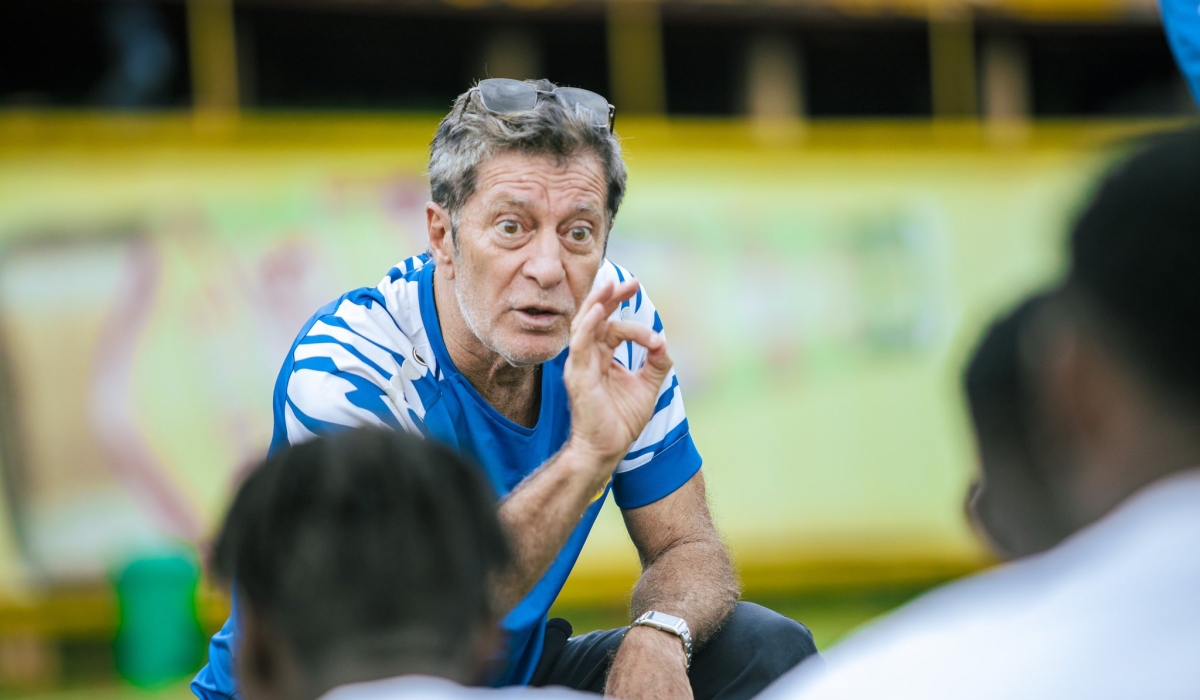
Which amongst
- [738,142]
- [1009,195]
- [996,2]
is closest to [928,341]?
[1009,195]

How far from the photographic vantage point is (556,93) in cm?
296

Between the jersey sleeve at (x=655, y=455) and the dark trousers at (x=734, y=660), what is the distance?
34 centimetres

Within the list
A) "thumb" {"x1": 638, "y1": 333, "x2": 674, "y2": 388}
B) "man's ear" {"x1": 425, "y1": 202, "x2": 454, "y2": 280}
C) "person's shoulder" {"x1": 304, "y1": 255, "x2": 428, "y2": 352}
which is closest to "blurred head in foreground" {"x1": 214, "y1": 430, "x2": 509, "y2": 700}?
"thumb" {"x1": 638, "y1": 333, "x2": 674, "y2": 388}

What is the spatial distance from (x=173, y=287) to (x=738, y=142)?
3437 mm

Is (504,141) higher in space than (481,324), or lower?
higher

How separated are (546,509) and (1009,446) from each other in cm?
104

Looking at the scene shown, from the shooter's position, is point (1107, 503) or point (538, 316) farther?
point (538, 316)

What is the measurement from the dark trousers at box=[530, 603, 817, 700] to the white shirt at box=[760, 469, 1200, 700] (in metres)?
1.50

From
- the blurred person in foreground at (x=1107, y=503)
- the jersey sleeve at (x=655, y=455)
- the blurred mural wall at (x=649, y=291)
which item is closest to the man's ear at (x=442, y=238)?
the jersey sleeve at (x=655, y=455)

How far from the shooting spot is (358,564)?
1423 millimetres

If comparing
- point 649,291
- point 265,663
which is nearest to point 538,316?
point 265,663

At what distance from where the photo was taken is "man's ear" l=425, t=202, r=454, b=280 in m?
3.04

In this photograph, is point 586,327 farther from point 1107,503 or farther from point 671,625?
point 1107,503

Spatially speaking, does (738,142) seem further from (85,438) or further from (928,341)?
(85,438)
